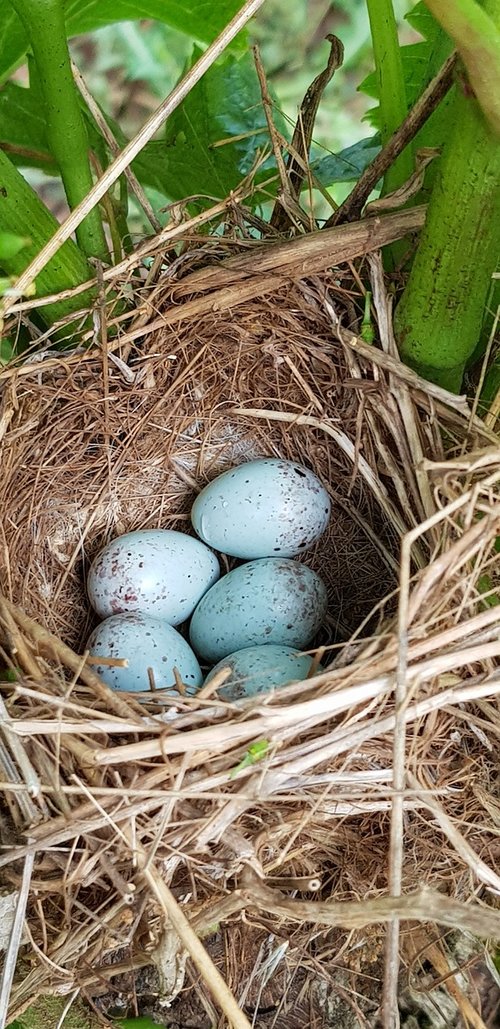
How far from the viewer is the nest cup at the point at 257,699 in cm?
74

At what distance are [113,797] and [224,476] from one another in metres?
0.54

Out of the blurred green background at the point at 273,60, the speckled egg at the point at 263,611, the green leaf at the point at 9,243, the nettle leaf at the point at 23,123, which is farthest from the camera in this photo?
the blurred green background at the point at 273,60

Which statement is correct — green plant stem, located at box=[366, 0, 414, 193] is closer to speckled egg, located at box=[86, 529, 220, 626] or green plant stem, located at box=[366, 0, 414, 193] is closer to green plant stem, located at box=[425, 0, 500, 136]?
green plant stem, located at box=[425, 0, 500, 136]

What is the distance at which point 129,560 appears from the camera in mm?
1125

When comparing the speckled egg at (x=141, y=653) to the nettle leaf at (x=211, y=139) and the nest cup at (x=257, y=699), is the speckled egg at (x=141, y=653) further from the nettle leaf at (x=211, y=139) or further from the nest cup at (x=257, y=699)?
the nettle leaf at (x=211, y=139)

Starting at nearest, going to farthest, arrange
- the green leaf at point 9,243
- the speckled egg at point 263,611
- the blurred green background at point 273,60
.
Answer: the green leaf at point 9,243 < the speckled egg at point 263,611 < the blurred green background at point 273,60

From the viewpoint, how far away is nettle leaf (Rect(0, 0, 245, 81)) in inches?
45.4

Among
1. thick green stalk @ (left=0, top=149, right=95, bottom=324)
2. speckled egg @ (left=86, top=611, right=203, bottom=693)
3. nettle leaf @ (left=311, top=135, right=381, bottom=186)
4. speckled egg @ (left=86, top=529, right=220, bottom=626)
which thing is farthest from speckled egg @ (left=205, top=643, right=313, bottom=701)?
nettle leaf @ (left=311, top=135, right=381, bottom=186)

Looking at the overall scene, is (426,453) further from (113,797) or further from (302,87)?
(302,87)

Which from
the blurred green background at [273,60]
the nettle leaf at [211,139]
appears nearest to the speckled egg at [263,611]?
the nettle leaf at [211,139]

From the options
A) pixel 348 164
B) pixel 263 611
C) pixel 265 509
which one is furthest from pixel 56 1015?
pixel 348 164

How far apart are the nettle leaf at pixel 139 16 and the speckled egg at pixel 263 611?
68 centimetres

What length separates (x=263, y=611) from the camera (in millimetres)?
1102

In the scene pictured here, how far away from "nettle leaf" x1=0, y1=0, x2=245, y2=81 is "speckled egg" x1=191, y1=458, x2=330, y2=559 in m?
0.55
